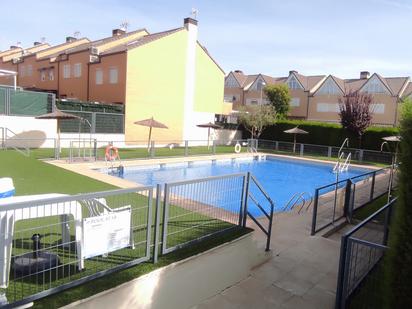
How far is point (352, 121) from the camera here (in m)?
27.3

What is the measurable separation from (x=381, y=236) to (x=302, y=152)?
20127 millimetres

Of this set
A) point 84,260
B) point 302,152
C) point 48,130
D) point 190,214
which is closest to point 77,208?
point 84,260

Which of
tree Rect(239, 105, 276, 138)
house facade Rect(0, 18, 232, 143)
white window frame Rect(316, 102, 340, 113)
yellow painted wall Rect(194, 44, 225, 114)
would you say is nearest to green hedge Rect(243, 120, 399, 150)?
tree Rect(239, 105, 276, 138)

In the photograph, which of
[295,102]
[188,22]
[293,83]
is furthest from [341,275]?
[293,83]

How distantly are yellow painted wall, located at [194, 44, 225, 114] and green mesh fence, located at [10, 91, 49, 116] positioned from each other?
43.8 ft

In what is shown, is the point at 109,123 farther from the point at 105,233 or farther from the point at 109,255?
the point at 105,233

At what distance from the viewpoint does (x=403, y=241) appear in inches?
125

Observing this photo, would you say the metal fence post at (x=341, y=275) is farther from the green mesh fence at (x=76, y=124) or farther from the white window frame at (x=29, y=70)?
the white window frame at (x=29, y=70)

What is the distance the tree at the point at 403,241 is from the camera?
3111 millimetres

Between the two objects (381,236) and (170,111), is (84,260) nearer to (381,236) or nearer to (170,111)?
(381,236)

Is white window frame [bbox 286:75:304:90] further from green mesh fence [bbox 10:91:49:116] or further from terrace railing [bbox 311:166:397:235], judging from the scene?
terrace railing [bbox 311:166:397:235]

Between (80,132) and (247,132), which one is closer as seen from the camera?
(80,132)

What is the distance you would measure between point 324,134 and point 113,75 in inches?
703

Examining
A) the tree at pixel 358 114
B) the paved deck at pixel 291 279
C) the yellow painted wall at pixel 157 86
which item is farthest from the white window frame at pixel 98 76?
the paved deck at pixel 291 279
